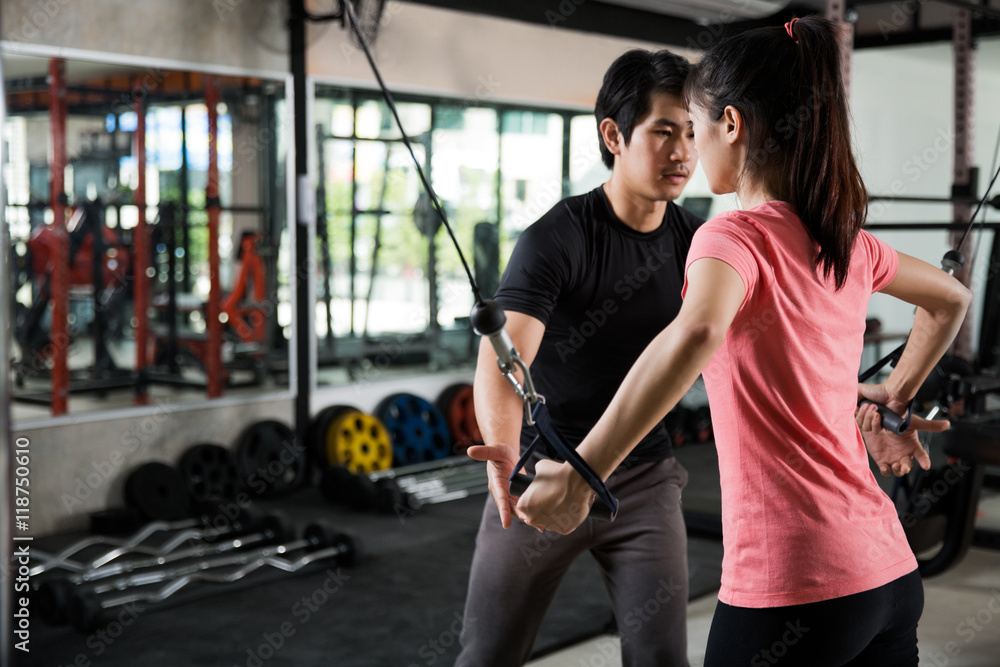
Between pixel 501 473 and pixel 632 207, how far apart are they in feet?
2.71

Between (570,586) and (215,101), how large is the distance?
10.8 feet

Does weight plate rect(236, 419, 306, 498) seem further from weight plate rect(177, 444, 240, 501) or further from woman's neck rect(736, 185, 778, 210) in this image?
woman's neck rect(736, 185, 778, 210)

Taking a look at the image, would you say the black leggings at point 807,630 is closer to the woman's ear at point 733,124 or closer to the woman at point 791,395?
the woman at point 791,395

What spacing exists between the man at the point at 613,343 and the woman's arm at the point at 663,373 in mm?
699

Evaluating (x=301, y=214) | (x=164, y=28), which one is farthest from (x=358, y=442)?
(x=164, y=28)

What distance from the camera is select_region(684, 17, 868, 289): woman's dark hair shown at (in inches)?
48.2

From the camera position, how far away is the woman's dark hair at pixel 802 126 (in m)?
1.22

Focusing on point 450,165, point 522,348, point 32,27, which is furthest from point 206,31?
point 522,348

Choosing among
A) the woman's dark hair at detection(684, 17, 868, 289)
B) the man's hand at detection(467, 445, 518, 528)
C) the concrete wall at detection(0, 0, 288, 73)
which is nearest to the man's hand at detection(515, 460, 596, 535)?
the man's hand at detection(467, 445, 518, 528)

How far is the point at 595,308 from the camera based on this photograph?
6.58 ft

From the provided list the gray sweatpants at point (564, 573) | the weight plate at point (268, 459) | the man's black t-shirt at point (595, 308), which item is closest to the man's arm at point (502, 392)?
the man's black t-shirt at point (595, 308)

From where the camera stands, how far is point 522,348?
1.86m

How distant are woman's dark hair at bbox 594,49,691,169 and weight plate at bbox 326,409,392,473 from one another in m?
3.87

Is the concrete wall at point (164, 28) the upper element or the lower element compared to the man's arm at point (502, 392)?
upper
